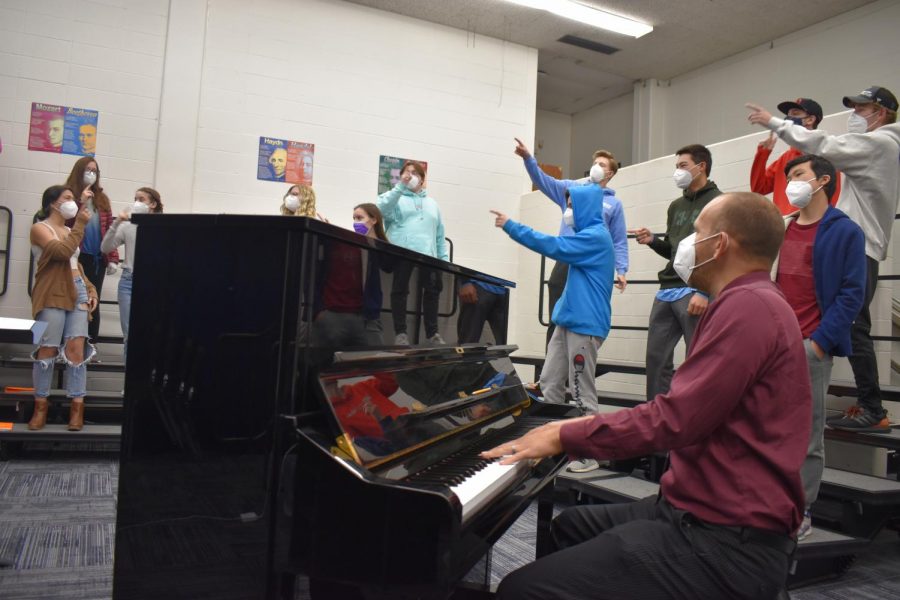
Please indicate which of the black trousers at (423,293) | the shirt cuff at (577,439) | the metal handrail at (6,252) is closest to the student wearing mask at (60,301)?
the metal handrail at (6,252)

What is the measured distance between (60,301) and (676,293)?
144 inches

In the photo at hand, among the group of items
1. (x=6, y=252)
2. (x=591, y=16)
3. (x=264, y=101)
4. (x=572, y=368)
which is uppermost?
(x=591, y=16)

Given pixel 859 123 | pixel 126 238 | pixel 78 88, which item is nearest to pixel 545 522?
pixel 859 123

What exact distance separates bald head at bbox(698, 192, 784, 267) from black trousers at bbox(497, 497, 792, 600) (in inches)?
24.2

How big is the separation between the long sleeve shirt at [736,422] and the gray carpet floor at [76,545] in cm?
145

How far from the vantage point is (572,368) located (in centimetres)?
349

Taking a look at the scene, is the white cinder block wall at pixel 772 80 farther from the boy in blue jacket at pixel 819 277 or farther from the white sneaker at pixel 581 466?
the white sneaker at pixel 581 466

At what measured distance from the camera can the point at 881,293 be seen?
414cm

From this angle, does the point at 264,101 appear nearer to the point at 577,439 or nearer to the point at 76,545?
the point at 76,545

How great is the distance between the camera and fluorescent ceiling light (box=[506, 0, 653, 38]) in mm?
6352

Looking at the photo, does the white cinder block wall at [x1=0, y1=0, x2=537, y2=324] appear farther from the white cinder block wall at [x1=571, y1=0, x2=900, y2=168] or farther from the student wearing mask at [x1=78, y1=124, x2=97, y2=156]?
the white cinder block wall at [x1=571, y1=0, x2=900, y2=168]

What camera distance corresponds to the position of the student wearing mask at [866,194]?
328cm

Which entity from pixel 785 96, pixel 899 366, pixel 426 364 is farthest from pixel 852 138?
pixel 785 96

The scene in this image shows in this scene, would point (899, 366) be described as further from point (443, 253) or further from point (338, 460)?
point (338, 460)
